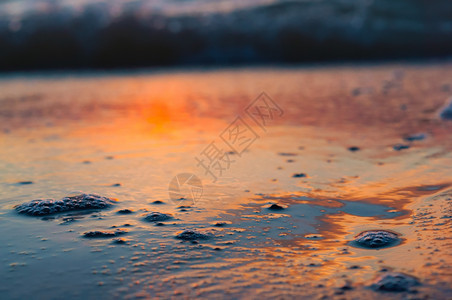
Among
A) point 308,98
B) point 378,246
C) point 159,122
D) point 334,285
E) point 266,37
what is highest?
point 266,37

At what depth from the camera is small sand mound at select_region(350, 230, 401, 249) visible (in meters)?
2.24

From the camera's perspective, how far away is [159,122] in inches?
242

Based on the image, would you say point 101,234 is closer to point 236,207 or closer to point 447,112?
point 236,207

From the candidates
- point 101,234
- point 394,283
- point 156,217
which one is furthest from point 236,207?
point 394,283

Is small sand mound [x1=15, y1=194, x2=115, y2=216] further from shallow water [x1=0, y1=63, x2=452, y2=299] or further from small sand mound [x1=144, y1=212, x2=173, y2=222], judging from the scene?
small sand mound [x1=144, y1=212, x2=173, y2=222]

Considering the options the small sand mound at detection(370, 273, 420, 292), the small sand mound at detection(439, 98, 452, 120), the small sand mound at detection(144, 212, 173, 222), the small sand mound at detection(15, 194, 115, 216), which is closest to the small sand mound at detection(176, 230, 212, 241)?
the small sand mound at detection(144, 212, 173, 222)

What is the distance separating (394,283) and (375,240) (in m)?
0.44

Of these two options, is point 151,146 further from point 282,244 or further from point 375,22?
point 375,22

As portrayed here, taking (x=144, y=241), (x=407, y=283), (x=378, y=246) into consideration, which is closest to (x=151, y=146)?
(x=144, y=241)

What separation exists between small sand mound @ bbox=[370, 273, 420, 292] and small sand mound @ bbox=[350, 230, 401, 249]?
343mm

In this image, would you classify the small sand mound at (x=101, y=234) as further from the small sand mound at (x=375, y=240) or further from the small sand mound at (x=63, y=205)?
the small sand mound at (x=375, y=240)

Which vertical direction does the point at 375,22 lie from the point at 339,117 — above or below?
above

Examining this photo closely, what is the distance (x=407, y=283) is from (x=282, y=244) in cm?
59

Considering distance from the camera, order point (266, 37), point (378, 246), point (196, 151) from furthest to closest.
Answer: point (266, 37) < point (196, 151) < point (378, 246)
